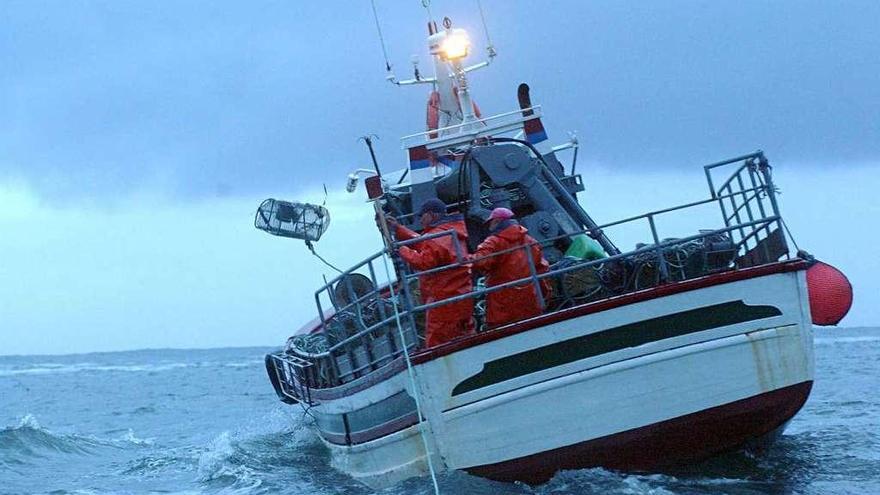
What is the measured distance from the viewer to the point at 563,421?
9219 mm

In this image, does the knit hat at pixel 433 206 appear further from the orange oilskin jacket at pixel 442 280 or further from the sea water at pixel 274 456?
the sea water at pixel 274 456

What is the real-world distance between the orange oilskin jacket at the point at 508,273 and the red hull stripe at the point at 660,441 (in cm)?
118

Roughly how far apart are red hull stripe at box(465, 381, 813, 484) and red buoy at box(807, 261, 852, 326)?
0.63 m

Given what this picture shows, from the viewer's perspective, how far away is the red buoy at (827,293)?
9.64 meters

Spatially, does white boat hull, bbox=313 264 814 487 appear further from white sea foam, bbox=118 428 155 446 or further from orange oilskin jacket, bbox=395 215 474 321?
white sea foam, bbox=118 428 155 446

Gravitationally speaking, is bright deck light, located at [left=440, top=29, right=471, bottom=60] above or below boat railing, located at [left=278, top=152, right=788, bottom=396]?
above

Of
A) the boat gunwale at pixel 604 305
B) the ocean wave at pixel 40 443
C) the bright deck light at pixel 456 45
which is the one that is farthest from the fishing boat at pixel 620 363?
the ocean wave at pixel 40 443

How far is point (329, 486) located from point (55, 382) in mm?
49706

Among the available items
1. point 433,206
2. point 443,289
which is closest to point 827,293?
point 443,289

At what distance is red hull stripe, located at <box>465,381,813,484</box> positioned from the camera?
932cm

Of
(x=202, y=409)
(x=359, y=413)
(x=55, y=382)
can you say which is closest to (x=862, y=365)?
(x=202, y=409)

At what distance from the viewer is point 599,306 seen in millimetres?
9039

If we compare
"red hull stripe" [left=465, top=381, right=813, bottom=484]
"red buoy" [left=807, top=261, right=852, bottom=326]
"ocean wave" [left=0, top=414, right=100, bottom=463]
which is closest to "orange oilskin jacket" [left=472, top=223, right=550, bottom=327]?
"red hull stripe" [left=465, top=381, right=813, bottom=484]

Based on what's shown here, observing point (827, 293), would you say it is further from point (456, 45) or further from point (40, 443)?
point (40, 443)
